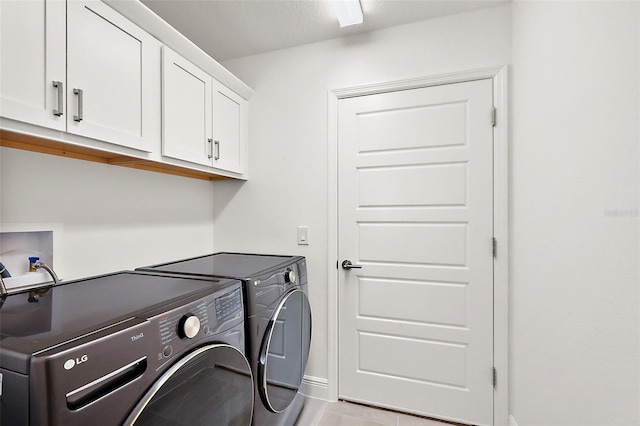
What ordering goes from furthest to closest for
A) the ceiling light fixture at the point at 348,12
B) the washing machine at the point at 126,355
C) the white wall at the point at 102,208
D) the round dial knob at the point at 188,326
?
1. the ceiling light fixture at the point at 348,12
2. the white wall at the point at 102,208
3. the round dial knob at the point at 188,326
4. the washing machine at the point at 126,355

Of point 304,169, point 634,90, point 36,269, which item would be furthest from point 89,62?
point 634,90

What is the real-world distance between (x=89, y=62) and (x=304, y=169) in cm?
128

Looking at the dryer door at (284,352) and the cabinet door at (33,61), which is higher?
the cabinet door at (33,61)

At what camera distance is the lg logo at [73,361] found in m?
0.62

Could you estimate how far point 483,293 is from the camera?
1.75 metres

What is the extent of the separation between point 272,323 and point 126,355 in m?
0.72

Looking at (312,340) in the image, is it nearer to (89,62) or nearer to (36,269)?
(36,269)

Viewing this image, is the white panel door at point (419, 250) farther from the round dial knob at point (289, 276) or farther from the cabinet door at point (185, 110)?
the cabinet door at point (185, 110)

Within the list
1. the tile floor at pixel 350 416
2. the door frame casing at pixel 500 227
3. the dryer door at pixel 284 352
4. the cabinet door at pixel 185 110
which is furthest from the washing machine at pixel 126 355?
the door frame casing at pixel 500 227

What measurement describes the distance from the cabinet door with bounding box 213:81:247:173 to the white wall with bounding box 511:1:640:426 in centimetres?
175

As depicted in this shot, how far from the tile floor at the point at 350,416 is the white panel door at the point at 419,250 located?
58 millimetres

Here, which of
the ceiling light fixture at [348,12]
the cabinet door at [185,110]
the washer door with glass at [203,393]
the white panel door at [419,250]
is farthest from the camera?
the white panel door at [419,250]

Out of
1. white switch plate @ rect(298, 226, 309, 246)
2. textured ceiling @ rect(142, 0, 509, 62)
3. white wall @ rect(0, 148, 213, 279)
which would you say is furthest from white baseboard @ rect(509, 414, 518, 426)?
textured ceiling @ rect(142, 0, 509, 62)

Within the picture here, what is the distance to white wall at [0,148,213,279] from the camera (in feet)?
3.84
